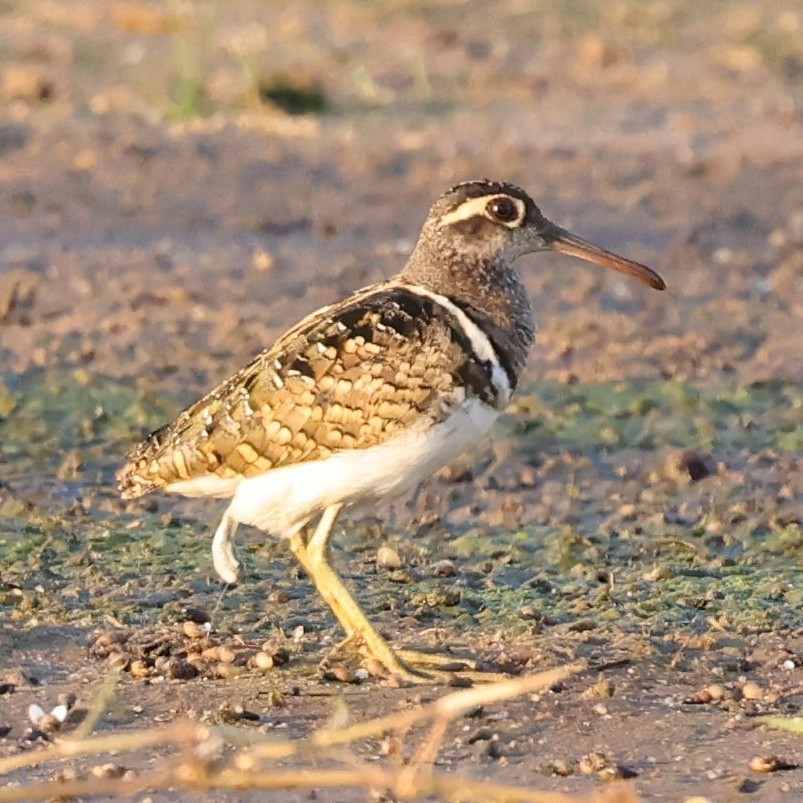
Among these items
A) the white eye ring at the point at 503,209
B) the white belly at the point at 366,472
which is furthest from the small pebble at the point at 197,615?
the white eye ring at the point at 503,209

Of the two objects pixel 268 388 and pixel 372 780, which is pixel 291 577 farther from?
pixel 372 780

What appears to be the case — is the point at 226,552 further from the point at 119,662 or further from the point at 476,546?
the point at 476,546

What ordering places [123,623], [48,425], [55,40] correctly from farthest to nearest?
[55,40] → [48,425] → [123,623]

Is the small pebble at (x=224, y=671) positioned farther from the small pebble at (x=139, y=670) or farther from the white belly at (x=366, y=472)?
the white belly at (x=366, y=472)

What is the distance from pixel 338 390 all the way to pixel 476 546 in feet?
5.69

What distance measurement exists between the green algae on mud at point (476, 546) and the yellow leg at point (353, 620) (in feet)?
1.06

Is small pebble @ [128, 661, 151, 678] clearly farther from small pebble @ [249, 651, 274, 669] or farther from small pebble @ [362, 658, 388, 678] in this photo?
small pebble @ [362, 658, 388, 678]

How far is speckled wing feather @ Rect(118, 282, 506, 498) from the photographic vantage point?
6086 mm

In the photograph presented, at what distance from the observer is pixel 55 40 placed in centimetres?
1777

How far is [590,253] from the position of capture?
702 centimetres

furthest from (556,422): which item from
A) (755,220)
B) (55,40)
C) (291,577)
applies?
(55,40)

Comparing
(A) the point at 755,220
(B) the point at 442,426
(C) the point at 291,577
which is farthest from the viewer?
(A) the point at 755,220

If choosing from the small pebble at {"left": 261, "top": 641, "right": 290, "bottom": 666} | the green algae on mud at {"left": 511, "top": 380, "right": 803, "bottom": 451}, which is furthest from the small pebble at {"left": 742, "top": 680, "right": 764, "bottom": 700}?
the green algae on mud at {"left": 511, "top": 380, "right": 803, "bottom": 451}

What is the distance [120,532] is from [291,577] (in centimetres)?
83
